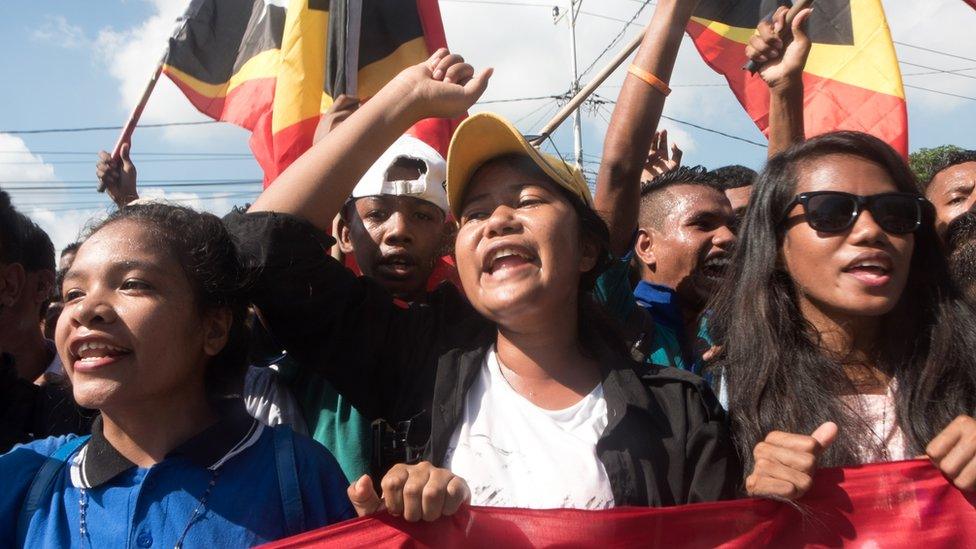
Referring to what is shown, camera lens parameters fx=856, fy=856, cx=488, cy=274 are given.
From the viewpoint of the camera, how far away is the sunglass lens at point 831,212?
6.84 ft

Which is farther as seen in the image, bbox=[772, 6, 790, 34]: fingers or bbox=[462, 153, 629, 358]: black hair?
bbox=[772, 6, 790, 34]: fingers

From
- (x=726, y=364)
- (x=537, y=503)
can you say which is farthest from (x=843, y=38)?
(x=537, y=503)

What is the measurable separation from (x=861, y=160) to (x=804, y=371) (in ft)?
1.90

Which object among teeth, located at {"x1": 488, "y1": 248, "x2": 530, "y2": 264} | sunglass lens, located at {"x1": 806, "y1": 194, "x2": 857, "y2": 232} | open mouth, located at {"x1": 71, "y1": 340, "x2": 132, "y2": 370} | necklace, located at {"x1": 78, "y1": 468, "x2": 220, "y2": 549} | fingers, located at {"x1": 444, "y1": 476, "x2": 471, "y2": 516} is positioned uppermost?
teeth, located at {"x1": 488, "y1": 248, "x2": 530, "y2": 264}

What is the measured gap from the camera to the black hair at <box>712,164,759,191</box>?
15.0ft

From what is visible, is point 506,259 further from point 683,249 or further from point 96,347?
point 683,249

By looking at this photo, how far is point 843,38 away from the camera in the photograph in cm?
445

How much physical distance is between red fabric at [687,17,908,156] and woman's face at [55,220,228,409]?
3.37 metres

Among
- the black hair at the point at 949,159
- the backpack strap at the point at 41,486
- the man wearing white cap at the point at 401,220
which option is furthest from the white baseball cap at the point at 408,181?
the black hair at the point at 949,159

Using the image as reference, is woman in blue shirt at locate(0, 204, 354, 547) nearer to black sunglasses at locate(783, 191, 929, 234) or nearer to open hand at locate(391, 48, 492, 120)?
open hand at locate(391, 48, 492, 120)

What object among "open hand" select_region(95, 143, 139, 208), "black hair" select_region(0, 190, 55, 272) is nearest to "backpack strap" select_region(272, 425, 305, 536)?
"black hair" select_region(0, 190, 55, 272)

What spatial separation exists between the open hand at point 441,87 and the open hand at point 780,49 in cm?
140

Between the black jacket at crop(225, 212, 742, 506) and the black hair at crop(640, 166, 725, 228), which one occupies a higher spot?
the black hair at crop(640, 166, 725, 228)

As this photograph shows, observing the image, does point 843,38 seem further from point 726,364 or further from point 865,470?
point 865,470
